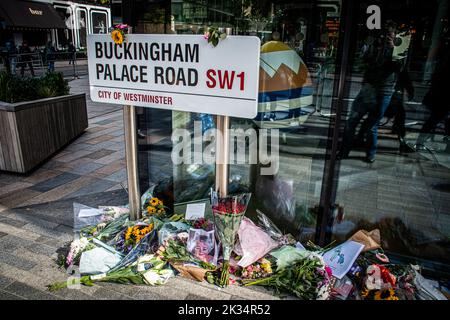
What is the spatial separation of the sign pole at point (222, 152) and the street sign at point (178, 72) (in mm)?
151

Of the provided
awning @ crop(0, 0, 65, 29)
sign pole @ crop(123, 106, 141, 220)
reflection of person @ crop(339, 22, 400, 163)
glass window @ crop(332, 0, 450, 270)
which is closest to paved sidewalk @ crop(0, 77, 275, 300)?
sign pole @ crop(123, 106, 141, 220)

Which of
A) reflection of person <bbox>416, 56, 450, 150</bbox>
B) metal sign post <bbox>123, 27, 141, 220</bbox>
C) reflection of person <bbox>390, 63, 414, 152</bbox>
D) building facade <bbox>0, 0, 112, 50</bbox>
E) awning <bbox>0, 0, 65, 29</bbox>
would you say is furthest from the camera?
building facade <bbox>0, 0, 112, 50</bbox>

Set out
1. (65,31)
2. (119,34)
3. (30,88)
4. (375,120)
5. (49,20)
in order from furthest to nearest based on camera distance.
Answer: (65,31)
(49,20)
(30,88)
(375,120)
(119,34)

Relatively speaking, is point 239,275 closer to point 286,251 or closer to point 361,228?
point 286,251

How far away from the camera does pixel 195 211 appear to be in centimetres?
362

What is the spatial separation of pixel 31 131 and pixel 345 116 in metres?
4.56

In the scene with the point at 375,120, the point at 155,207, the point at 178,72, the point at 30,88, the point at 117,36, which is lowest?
the point at 155,207

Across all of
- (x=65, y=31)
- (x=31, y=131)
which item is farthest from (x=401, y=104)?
(x=65, y=31)

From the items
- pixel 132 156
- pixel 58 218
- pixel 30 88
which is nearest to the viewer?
pixel 132 156

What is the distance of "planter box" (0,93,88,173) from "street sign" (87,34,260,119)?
7.89ft

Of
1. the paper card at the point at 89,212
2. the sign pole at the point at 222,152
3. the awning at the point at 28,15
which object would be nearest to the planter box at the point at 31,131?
the paper card at the point at 89,212

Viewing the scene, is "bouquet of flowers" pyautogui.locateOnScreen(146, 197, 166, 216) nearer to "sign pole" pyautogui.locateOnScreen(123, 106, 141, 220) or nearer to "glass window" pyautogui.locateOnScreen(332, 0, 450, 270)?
"sign pole" pyautogui.locateOnScreen(123, 106, 141, 220)

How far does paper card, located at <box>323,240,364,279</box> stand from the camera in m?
2.82

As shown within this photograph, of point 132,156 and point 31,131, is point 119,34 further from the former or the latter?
point 31,131
